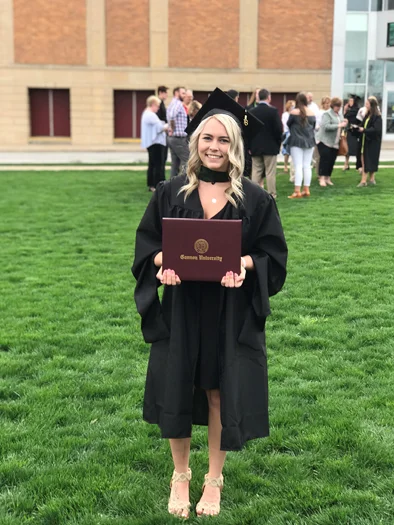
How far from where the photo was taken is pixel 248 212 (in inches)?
115

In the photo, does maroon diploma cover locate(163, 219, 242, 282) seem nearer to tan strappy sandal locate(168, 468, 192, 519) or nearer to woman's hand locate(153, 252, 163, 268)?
woman's hand locate(153, 252, 163, 268)

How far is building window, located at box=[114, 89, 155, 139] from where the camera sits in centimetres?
3100

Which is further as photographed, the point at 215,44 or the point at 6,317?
the point at 215,44

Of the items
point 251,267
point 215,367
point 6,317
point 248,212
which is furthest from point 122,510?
point 6,317

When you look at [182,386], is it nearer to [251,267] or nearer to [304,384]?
[251,267]

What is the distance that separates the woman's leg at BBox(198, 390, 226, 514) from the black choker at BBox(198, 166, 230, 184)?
0.95 metres

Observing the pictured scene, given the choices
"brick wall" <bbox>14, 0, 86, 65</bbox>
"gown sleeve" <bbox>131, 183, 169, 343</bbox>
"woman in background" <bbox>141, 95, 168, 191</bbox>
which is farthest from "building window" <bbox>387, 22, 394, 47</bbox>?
"gown sleeve" <bbox>131, 183, 169, 343</bbox>

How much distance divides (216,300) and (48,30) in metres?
29.6

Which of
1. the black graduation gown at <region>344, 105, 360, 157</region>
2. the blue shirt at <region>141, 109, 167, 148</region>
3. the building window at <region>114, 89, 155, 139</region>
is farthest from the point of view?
the building window at <region>114, 89, 155, 139</region>

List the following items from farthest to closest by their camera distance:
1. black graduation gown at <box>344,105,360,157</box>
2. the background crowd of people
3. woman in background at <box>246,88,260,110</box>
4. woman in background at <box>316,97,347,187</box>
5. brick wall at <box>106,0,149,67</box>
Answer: brick wall at <box>106,0,149,67</box> < black graduation gown at <box>344,105,360,157</box> < woman in background at <box>316,97,347,187</box> < woman in background at <box>246,88,260,110</box> < the background crowd of people

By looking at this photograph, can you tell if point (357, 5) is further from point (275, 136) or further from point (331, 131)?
point (275, 136)

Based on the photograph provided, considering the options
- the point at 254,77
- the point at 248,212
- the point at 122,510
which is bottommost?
the point at 122,510

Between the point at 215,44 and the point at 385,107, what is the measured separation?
924cm

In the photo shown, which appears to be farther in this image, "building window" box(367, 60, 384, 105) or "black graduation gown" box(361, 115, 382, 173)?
"building window" box(367, 60, 384, 105)
